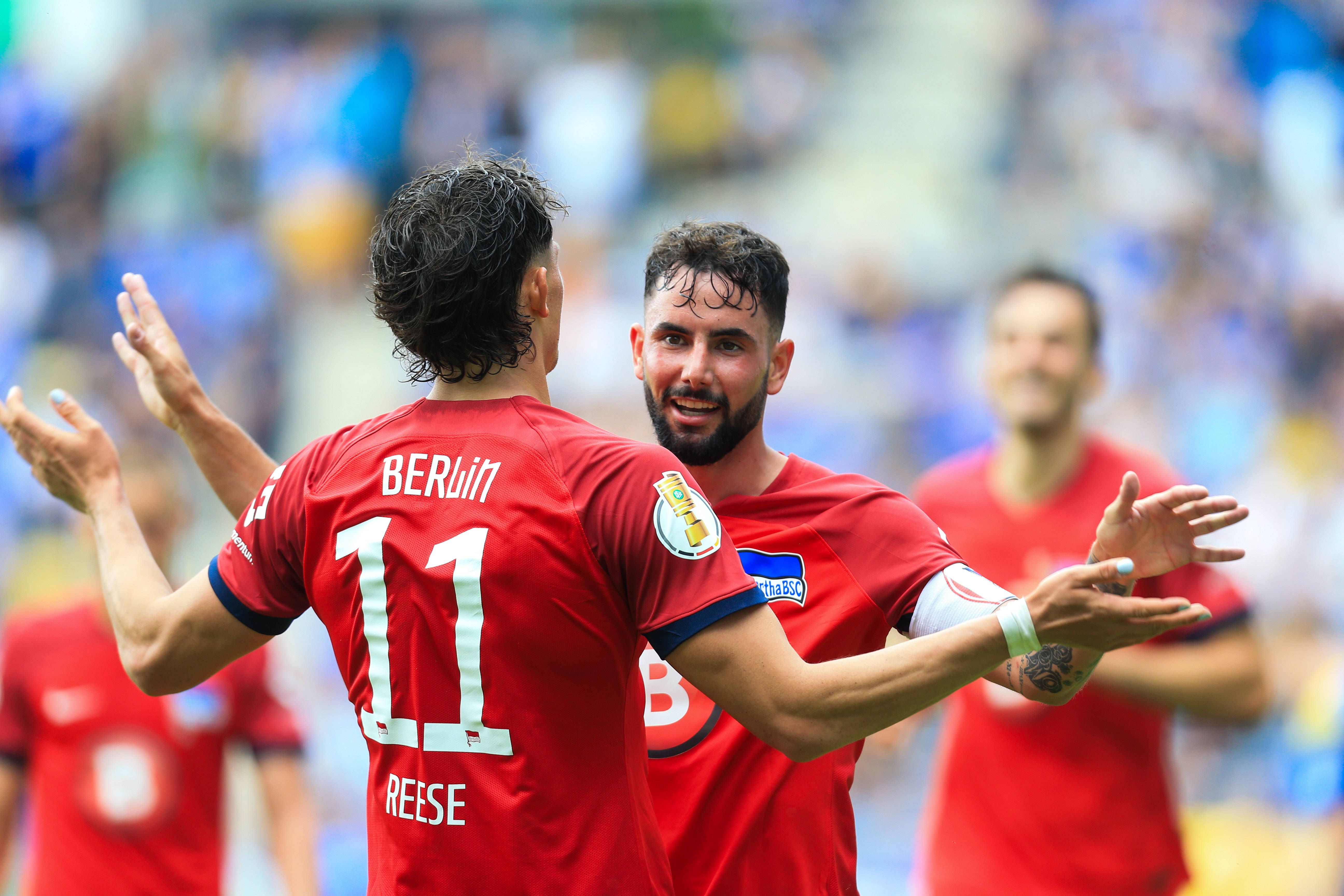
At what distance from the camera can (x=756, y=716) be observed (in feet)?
8.38

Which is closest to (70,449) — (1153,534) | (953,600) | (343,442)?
(343,442)

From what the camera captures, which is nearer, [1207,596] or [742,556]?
[742,556]

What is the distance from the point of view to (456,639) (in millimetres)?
2592

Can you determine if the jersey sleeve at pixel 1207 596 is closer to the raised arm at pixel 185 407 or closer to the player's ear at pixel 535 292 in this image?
the player's ear at pixel 535 292

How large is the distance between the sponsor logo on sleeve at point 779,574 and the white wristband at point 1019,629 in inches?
31.1

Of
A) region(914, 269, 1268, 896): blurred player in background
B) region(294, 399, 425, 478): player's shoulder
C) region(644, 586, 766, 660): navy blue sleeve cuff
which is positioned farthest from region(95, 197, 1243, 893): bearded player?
region(914, 269, 1268, 896): blurred player in background

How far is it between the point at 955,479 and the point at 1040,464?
34 centimetres

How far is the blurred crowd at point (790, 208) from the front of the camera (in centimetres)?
1011

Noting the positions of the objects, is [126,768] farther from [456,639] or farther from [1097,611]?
[1097,611]

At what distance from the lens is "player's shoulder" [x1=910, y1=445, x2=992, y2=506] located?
5.37 metres

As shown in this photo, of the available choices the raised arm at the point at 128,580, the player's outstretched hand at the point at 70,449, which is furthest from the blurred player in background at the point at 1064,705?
the player's outstretched hand at the point at 70,449

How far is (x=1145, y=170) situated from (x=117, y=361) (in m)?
9.21

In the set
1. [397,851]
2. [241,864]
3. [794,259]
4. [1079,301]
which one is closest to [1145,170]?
[794,259]

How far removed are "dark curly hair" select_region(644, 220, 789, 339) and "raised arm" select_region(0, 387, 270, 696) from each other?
130 centimetres
